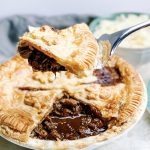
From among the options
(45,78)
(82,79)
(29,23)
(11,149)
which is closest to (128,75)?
(82,79)

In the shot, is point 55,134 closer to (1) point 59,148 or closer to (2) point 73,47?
(1) point 59,148

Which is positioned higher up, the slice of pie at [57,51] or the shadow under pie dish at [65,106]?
the slice of pie at [57,51]

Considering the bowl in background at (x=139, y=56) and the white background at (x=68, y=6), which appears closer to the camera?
the bowl in background at (x=139, y=56)

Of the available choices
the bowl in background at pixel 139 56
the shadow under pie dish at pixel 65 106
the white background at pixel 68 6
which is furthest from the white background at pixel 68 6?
the shadow under pie dish at pixel 65 106

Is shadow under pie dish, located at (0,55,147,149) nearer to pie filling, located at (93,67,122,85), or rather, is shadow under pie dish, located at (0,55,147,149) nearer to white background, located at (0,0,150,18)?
pie filling, located at (93,67,122,85)

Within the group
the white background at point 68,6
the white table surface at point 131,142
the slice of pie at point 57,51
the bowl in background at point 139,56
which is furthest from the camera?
the white background at point 68,6

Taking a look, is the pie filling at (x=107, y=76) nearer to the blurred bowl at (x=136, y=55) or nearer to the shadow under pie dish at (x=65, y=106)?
the shadow under pie dish at (x=65, y=106)

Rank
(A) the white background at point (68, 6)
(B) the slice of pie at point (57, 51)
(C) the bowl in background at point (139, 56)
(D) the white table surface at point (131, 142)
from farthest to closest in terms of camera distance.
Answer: (A) the white background at point (68, 6)
(C) the bowl in background at point (139, 56)
(D) the white table surface at point (131, 142)
(B) the slice of pie at point (57, 51)

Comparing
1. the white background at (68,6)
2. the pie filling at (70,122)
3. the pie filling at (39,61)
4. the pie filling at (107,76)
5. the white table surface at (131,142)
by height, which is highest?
the pie filling at (39,61)

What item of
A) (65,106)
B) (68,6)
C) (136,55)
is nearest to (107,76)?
(65,106)
